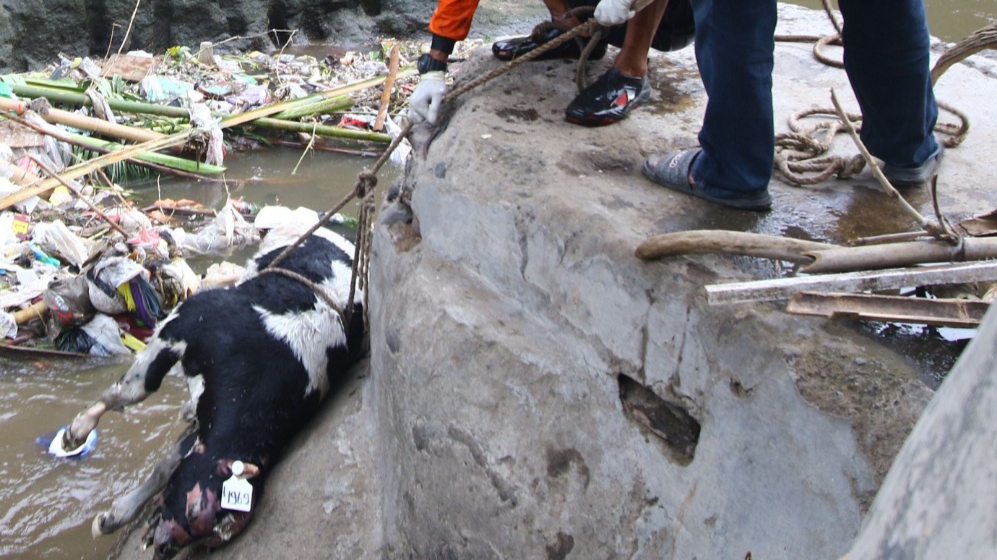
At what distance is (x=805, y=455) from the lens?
1.54 meters

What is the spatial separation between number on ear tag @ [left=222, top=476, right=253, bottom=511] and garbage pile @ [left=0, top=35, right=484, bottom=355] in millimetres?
2004

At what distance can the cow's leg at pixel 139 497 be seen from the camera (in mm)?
3020

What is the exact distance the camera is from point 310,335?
3012 mm

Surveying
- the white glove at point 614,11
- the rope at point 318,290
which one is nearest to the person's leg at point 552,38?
the white glove at point 614,11

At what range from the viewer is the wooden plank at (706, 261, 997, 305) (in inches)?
60.3

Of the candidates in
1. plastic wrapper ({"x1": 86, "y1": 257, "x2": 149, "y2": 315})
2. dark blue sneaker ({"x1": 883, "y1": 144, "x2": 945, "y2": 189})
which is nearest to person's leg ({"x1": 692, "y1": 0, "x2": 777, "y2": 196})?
dark blue sneaker ({"x1": 883, "y1": 144, "x2": 945, "y2": 189})

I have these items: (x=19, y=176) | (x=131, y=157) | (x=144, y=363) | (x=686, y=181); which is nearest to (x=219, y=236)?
(x=131, y=157)

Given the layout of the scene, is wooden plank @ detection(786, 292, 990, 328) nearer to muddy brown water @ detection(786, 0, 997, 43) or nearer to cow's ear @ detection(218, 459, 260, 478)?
cow's ear @ detection(218, 459, 260, 478)

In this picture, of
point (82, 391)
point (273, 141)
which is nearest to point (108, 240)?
point (82, 391)

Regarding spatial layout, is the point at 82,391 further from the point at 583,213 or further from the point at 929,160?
the point at 929,160

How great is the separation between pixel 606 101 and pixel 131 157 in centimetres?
396

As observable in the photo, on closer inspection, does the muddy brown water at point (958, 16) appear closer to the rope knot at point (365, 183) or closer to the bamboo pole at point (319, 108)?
the bamboo pole at point (319, 108)

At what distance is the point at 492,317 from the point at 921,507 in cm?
156

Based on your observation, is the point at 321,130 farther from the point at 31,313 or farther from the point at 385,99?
the point at 31,313
